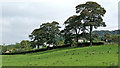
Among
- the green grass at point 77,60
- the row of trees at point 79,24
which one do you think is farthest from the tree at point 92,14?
the green grass at point 77,60

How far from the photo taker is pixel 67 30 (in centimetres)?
6612

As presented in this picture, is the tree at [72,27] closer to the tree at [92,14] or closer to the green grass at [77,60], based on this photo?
the tree at [92,14]

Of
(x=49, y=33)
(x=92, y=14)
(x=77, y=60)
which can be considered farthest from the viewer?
(x=49, y=33)

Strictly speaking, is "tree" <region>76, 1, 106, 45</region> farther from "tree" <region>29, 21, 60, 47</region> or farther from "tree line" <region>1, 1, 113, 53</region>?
"tree" <region>29, 21, 60, 47</region>

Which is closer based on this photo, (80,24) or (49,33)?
(80,24)

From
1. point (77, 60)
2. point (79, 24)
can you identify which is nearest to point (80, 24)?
point (79, 24)

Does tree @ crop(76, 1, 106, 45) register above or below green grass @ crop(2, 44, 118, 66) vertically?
above

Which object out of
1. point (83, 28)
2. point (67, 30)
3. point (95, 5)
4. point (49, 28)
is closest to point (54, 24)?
point (49, 28)

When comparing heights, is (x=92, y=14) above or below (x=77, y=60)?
above

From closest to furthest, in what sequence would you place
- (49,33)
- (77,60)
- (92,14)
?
(77,60) → (92,14) → (49,33)

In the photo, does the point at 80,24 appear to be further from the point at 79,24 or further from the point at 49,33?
the point at 49,33

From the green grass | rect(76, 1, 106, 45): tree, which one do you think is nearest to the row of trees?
rect(76, 1, 106, 45): tree

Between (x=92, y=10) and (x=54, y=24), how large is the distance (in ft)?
84.4

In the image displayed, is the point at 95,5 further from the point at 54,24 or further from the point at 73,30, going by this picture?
the point at 54,24
